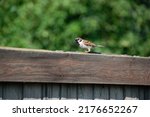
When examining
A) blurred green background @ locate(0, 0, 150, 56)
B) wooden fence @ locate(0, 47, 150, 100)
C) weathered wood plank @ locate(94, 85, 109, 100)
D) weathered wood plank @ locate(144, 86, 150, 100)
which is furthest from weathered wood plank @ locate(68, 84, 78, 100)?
blurred green background @ locate(0, 0, 150, 56)

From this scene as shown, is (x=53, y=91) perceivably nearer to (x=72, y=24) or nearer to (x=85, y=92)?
(x=85, y=92)

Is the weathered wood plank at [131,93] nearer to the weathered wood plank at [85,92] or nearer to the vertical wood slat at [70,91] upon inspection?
the vertical wood slat at [70,91]

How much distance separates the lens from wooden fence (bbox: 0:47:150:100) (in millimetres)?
3314

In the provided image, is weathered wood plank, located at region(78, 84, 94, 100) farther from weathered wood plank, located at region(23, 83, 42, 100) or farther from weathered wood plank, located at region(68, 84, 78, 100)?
weathered wood plank, located at region(23, 83, 42, 100)

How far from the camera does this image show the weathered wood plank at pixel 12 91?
3.32m

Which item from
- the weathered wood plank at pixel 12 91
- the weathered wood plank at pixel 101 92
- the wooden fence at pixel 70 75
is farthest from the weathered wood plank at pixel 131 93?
the weathered wood plank at pixel 12 91

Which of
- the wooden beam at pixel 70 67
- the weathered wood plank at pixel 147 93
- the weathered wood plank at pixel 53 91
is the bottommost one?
the weathered wood plank at pixel 147 93

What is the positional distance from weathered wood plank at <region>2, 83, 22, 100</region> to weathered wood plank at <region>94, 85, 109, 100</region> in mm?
480

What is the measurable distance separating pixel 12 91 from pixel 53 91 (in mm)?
251

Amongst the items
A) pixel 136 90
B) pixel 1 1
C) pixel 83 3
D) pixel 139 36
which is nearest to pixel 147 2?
pixel 139 36

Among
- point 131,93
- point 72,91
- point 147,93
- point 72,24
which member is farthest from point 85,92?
point 72,24

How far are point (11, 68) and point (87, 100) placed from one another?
49cm

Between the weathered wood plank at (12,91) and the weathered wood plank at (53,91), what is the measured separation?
0.17 m

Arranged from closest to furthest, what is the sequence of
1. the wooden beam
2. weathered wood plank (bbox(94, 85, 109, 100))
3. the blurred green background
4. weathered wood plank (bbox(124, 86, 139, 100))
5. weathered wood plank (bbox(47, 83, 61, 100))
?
the wooden beam < weathered wood plank (bbox(47, 83, 61, 100)) < weathered wood plank (bbox(94, 85, 109, 100)) < weathered wood plank (bbox(124, 86, 139, 100)) < the blurred green background
